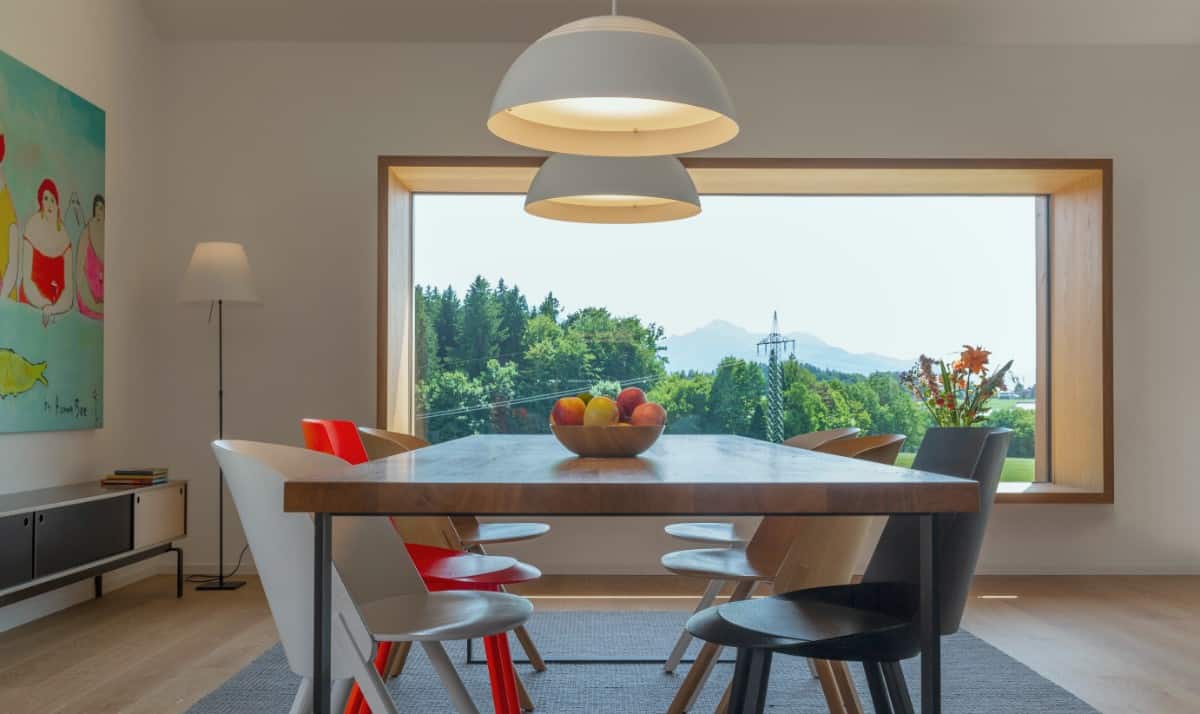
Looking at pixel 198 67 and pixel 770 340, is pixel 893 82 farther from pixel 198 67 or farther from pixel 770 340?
pixel 198 67

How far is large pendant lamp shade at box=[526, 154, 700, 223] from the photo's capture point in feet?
11.3

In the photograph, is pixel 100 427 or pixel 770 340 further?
pixel 770 340

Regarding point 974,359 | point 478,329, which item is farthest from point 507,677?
point 478,329

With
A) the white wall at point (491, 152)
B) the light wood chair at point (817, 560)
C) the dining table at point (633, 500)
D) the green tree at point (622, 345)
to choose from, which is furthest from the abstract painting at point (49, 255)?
the dining table at point (633, 500)

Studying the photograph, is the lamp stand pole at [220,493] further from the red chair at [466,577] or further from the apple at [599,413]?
the apple at [599,413]

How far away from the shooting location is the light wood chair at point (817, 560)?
95.7 inches

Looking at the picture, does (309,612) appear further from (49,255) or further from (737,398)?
(737,398)

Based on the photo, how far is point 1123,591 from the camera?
5164 millimetres

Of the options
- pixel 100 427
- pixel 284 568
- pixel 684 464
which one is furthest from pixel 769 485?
pixel 100 427

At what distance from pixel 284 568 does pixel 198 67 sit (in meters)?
4.55

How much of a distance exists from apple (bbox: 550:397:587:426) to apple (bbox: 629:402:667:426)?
13 cm

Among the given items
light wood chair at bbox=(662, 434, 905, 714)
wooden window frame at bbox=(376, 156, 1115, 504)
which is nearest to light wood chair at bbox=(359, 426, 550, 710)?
light wood chair at bbox=(662, 434, 905, 714)

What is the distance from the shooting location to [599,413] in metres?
2.57

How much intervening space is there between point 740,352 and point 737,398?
0.27 meters
